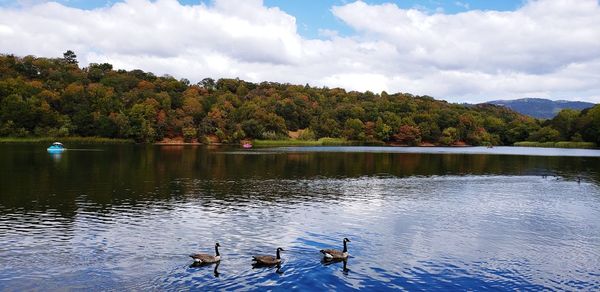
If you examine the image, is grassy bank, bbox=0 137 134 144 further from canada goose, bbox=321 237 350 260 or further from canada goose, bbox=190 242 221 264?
canada goose, bbox=321 237 350 260

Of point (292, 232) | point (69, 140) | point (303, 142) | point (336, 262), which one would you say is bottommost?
point (336, 262)

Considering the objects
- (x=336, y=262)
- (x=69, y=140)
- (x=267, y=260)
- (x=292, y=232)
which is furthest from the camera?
(x=69, y=140)

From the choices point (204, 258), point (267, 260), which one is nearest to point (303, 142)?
point (267, 260)

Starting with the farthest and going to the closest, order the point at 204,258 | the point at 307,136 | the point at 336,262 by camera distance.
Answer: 1. the point at 307,136
2. the point at 336,262
3. the point at 204,258

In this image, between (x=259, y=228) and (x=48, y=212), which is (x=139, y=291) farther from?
(x=48, y=212)

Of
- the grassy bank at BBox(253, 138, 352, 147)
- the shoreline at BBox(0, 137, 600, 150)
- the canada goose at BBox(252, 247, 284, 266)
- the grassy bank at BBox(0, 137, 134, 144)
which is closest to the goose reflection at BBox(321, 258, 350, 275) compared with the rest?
the canada goose at BBox(252, 247, 284, 266)

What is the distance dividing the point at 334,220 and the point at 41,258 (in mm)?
19829

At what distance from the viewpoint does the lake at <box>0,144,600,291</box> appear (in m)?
22.8

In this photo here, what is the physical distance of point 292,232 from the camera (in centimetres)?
3209

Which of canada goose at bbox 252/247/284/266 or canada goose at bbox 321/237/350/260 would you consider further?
canada goose at bbox 321/237/350/260

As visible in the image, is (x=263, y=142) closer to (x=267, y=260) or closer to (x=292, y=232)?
(x=292, y=232)

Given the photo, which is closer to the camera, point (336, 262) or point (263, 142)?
point (336, 262)

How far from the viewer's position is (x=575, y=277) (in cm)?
2405

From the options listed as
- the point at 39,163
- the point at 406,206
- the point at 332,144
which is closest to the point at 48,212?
the point at 406,206
